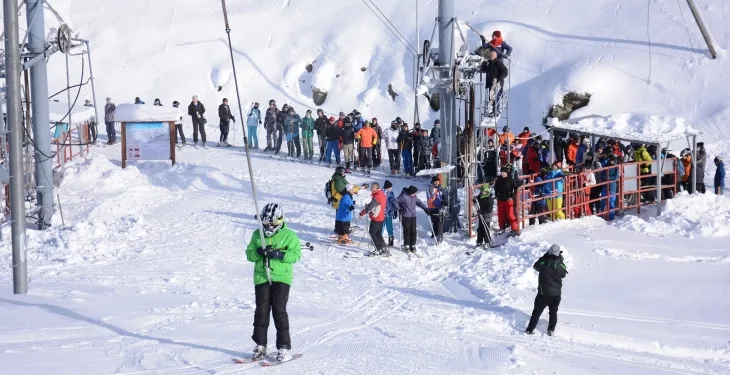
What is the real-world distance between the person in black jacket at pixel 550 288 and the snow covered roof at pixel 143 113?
48.2 feet

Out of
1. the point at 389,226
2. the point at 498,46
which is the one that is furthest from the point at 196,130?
the point at 389,226

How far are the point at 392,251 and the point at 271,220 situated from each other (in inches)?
336

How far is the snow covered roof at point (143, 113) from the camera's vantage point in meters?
24.9

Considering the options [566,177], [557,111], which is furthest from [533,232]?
[557,111]

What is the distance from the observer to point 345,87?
3741 cm

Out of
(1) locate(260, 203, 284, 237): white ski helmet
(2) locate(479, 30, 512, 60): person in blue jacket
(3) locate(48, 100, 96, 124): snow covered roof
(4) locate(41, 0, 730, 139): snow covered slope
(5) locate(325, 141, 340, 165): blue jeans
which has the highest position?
(4) locate(41, 0, 730, 139): snow covered slope

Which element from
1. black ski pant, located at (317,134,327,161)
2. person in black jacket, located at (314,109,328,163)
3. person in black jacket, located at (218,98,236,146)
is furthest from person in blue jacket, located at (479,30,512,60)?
person in black jacket, located at (218,98,236,146)

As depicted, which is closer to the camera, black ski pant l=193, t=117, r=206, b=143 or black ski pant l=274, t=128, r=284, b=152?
black ski pant l=274, t=128, r=284, b=152

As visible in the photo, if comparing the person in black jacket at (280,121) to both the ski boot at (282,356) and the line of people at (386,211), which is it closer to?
the line of people at (386,211)

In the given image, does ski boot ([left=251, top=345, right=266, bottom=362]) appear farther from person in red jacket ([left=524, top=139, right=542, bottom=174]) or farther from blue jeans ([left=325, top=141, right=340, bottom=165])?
blue jeans ([left=325, top=141, right=340, bottom=165])

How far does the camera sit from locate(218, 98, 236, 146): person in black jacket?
29203 millimetres

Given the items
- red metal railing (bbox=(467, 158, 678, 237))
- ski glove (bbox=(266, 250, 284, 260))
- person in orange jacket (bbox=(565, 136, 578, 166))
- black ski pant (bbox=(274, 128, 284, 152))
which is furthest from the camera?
black ski pant (bbox=(274, 128, 284, 152))

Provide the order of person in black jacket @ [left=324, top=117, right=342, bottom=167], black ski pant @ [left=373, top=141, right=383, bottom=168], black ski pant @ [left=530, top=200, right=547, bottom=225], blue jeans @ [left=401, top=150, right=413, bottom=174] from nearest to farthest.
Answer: black ski pant @ [left=530, top=200, right=547, bottom=225]
blue jeans @ [left=401, top=150, right=413, bottom=174]
person in black jacket @ [left=324, top=117, right=342, bottom=167]
black ski pant @ [left=373, top=141, right=383, bottom=168]

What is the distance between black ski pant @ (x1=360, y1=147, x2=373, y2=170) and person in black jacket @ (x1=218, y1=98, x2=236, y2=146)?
4.79m
